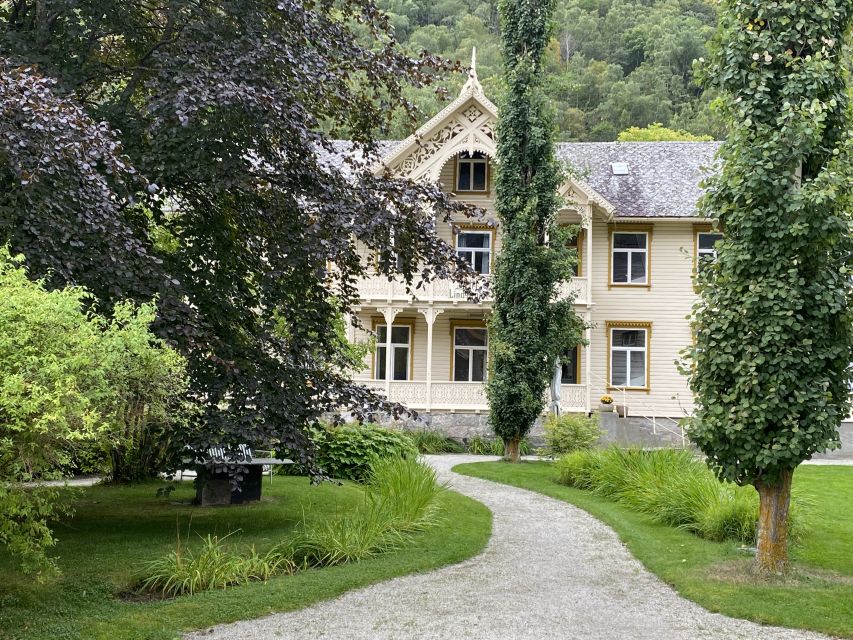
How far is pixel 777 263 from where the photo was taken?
29.0ft

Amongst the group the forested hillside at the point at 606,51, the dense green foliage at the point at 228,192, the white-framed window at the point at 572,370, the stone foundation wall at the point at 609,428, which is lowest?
the stone foundation wall at the point at 609,428

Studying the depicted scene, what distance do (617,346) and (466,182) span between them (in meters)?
7.03

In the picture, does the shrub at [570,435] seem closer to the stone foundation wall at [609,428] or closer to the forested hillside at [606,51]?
the stone foundation wall at [609,428]

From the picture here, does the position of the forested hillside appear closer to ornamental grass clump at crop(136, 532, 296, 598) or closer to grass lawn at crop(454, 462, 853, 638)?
grass lawn at crop(454, 462, 853, 638)

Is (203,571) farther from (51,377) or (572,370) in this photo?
(572,370)

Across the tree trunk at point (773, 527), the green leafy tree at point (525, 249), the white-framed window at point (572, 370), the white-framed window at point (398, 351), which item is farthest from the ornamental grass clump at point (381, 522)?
the white-framed window at point (572, 370)

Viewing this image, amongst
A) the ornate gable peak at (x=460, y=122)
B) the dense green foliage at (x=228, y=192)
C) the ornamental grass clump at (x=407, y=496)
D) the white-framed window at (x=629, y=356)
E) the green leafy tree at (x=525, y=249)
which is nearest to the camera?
the dense green foliage at (x=228, y=192)

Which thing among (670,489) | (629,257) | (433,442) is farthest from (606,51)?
(670,489)

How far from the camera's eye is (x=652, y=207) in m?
27.3

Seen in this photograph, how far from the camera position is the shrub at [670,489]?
11172 millimetres

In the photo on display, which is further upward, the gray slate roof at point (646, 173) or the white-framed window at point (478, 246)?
the gray slate roof at point (646, 173)

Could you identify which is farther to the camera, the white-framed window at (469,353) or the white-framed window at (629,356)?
the white-framed window at (469,353)

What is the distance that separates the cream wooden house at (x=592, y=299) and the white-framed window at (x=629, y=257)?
0.03 meters

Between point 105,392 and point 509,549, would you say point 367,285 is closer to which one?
point 509,549
